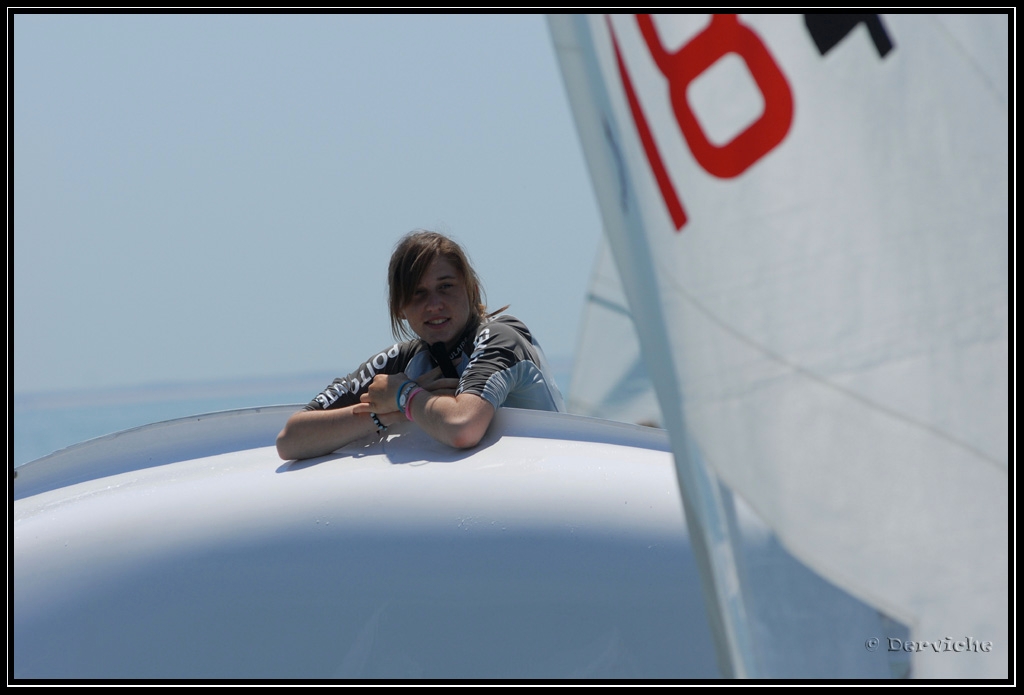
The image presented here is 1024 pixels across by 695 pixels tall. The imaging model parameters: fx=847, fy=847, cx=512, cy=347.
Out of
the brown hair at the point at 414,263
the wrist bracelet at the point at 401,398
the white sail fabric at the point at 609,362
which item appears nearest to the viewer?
the white sail fabric at the point at 609,362

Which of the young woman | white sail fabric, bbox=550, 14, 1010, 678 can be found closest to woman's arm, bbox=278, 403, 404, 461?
the young woman

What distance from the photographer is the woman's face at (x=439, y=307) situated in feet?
3.94

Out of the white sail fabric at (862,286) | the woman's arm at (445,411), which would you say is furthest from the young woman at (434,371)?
the white sail fabric at (862,286)

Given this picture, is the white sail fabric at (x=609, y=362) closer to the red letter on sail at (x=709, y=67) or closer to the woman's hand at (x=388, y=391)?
the woman's hand at (x=388, y=391)

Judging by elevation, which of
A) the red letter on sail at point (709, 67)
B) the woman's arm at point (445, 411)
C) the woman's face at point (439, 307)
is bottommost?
the woman's arm at point (445, 411)

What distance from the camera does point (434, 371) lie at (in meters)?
1.17

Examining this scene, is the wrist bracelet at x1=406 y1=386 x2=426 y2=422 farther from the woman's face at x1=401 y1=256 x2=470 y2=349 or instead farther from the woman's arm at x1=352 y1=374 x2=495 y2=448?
the woman's face at x1=401 y1=256 x2=470 y2=349

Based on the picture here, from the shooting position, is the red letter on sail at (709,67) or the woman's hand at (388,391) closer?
the red letter on sail at (709,67)

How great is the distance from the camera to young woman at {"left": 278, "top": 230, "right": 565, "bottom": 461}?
1.06m

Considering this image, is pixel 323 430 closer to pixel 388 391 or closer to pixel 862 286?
pixel 388 391

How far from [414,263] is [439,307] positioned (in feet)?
0.24

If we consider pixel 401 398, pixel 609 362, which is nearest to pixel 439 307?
pixel 401 398
